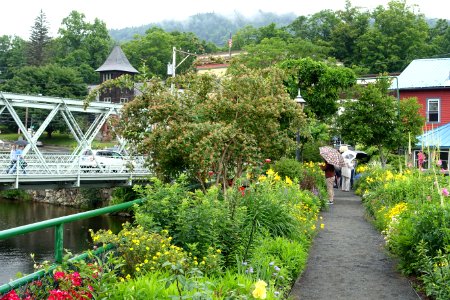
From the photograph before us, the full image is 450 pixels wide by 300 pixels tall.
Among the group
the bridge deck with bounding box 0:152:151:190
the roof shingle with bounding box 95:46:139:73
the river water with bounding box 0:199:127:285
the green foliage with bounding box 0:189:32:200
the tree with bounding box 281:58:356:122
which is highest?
the roof shingle with bounding box 95:46:139:73

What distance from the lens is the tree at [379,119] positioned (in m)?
25.3

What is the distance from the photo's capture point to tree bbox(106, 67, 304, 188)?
941cm

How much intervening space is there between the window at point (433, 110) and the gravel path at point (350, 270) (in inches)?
1039

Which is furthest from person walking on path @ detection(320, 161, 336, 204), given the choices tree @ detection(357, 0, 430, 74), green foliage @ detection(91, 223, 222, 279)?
tree @ detection(357, 0, 430, 74)

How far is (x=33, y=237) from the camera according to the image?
1009 inches

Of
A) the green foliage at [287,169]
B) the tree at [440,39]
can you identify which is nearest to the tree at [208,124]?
the green foliage at [287,169]

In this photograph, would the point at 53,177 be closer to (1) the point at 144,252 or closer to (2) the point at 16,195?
(2) the point at 16,195

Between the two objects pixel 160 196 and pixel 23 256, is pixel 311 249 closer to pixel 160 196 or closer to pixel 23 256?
pixel 160 196

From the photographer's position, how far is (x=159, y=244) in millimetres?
5684

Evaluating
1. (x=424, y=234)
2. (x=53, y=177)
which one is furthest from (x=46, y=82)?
(x=424, y=234)

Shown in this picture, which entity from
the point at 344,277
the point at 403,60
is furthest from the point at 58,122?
the point at 344,277

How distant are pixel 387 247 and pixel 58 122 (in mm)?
57073

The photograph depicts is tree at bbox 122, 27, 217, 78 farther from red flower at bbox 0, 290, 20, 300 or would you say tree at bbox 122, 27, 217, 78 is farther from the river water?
red flower at bbox 0, 290, 20, 300

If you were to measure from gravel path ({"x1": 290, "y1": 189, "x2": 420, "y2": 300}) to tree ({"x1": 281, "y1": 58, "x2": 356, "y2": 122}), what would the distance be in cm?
1343
